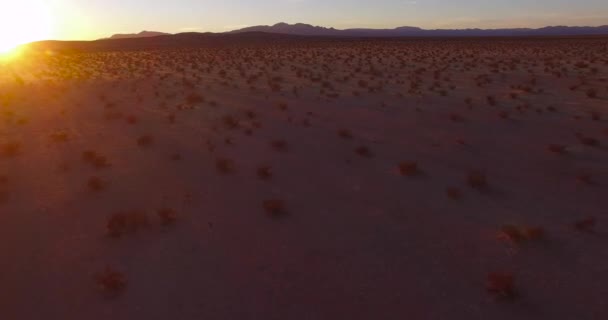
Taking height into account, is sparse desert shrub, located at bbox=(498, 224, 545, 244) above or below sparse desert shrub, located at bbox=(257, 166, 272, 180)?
below

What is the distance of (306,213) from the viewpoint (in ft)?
24.8

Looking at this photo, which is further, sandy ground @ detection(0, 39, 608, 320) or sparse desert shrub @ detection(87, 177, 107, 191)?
sparse desert shrub @ detection(87, 177, 107, 191)

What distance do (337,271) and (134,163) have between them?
225 inches

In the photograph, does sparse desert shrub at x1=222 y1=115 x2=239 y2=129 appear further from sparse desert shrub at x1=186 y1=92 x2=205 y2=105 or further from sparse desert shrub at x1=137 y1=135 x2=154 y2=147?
sparse desert shrub at x1=186 y1=92 x2=205 y2=105

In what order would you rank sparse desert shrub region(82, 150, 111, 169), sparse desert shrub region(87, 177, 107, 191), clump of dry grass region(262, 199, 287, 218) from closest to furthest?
clump of dry grass region(262, 199, 287, 218) < sparse desert shrub region(87, 177, 107, 191) < sparse desert shrub region(82, 150, 111, 169)

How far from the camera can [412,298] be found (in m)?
5.40

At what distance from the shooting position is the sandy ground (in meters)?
5.39

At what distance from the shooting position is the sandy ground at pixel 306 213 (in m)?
5.39

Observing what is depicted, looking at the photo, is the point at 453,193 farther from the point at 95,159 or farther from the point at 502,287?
the point at 95,159

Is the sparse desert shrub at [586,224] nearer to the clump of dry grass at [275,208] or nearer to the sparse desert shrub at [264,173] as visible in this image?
the clump of dry grass at [275,208]

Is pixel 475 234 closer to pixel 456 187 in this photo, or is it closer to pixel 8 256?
pixel 456 187

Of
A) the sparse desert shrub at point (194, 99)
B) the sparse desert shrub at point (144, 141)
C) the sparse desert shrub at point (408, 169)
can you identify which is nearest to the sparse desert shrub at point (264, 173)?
the sparse desert shrub at point (408, 169)

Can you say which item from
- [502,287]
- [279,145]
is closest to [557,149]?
[279,145]

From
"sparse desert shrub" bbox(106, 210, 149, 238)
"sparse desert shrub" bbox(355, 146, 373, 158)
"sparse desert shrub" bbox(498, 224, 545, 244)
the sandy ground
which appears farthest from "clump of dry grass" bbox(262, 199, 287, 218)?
"sparse desert shrub" bbox(355, 146, 373, 158)
